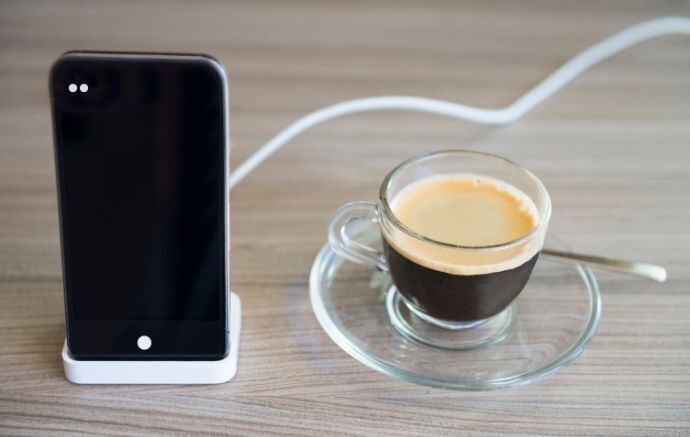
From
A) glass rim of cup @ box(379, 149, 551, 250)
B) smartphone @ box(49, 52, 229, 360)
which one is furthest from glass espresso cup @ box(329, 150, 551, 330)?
smartphone @ box(49, 52, 229, 360)

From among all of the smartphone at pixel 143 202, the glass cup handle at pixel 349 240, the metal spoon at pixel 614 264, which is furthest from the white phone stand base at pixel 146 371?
the metal spoon at pixel 614 264

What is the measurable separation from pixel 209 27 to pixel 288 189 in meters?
0.30

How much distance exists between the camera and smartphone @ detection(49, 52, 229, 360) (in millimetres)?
397

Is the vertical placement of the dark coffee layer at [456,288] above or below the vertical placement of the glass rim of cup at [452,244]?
below

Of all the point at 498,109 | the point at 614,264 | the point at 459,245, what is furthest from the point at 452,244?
the point at 498,109

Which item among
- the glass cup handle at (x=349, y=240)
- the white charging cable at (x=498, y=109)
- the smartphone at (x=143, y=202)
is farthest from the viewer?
the white charging cable at (x=498, y=109)

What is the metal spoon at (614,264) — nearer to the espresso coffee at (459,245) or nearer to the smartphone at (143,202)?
the espresso coffee at (459,245)

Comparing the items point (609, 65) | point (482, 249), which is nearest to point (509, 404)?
point (482, 249)

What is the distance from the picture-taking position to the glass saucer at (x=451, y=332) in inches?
18.5

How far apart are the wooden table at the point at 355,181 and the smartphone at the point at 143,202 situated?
1.4 inches

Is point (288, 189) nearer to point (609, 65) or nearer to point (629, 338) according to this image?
point (629, 338)

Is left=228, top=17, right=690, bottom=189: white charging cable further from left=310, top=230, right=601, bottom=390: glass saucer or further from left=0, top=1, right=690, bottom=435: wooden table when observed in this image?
left=310, top=230, right=601, bottom=390: glass saucer

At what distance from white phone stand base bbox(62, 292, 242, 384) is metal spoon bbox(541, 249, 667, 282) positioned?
24cm

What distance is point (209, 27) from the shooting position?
2.85 ft
